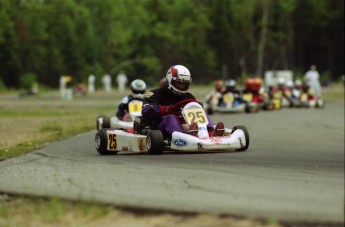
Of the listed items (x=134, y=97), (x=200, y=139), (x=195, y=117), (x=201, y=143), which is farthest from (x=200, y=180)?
(x=134, y=97)

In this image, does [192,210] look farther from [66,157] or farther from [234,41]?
[234,41]

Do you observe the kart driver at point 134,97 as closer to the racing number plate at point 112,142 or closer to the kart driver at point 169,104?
the kart driver at point 169,104

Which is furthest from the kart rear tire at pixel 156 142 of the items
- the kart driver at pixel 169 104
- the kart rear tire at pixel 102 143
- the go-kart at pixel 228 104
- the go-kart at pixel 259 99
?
the go-kart at pixel 259 99

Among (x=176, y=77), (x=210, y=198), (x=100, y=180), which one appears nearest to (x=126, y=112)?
(x=176, y=77)

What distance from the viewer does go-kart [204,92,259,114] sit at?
87.5 ft

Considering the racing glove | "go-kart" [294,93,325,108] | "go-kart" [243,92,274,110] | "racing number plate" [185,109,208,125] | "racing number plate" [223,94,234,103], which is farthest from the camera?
"go-kart" [294,93,325,108]

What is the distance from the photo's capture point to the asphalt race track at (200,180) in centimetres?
666

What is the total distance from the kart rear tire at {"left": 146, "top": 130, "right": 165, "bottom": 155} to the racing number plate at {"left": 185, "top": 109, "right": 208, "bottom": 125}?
2.08 ft

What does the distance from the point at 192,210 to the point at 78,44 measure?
82133 millimetres

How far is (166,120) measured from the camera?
40.1 feet

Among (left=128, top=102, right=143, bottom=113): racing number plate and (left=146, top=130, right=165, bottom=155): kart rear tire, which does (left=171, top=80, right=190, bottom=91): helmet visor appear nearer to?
(left=146, top=130, right=165, bottom=155): kart rear tire

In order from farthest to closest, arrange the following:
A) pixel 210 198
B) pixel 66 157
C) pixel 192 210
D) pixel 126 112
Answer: pixel 126 112
pixel 66 157
pixel 210 198
pixel 192 210

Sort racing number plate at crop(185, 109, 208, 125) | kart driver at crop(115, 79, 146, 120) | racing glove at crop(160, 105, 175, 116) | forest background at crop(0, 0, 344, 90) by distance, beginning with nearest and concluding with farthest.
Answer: racing number plate at crop(185, 109, 208, 125) < racing glove at crop(160, 105, 175, 116) < kart driver at crop(115, 79, 146, 120) < forest background at crop(0, 0, 344, 90)

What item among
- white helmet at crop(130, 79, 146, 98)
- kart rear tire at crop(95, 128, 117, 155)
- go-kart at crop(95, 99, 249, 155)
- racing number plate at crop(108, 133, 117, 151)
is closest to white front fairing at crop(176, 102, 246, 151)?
go-kart at crop(95, 99, 249, 155)
